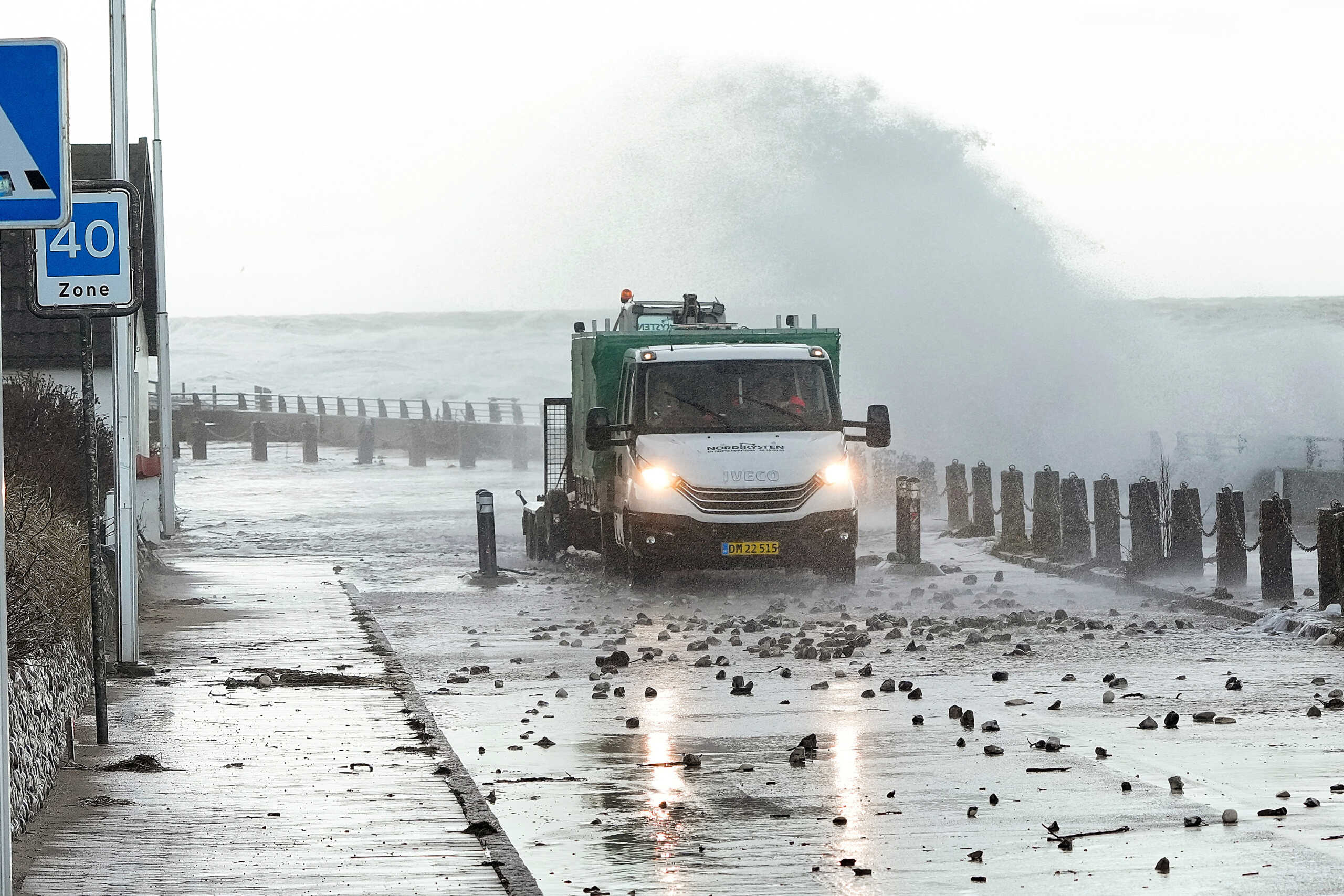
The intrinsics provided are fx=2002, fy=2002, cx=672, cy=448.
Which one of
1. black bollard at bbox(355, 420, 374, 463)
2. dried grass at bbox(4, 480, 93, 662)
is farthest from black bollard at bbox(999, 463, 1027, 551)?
black bollard at bbox(355, 420, 374, 463)

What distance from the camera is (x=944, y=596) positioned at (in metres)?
19.9

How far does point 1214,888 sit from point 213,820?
13.4ft

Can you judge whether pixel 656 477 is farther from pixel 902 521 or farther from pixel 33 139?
pixel 33 139

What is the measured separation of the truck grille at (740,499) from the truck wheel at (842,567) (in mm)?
781

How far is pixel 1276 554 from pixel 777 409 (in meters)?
5.67

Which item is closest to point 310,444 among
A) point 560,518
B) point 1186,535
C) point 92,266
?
point 560,518

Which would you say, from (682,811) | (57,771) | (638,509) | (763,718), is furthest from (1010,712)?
(638,509)

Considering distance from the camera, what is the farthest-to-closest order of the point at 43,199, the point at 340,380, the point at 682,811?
the point at 340,380 < the point at 682,811 < the point at 43,199

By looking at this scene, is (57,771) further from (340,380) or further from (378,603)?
(340,380)

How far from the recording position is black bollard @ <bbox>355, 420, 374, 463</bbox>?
61.2 m

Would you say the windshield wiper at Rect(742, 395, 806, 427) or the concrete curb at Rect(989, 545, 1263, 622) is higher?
the windshield wiper at Rect(742, 395, 806, 427)

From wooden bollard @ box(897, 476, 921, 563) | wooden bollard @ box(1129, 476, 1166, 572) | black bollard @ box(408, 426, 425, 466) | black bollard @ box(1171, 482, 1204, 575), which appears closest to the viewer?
black bollard @ box(1171, 482, 1204, 575)

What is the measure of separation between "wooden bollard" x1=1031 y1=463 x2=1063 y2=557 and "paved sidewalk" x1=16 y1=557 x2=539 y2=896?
12.1 m

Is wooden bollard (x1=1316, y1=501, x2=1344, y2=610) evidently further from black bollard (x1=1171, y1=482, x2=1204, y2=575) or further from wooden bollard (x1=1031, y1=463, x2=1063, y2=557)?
wooden bollard (x1=1031, y1=463, x2=1063, y2=557)
